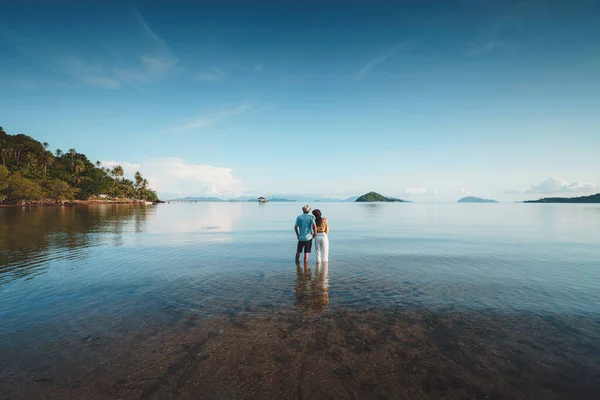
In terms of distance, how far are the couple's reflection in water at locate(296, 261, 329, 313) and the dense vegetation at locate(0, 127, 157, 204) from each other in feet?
385

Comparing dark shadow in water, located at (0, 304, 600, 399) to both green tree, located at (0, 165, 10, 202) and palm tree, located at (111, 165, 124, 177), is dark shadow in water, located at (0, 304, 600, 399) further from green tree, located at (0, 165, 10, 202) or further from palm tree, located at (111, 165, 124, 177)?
palm tree, located at (111, 165, 124, 177)

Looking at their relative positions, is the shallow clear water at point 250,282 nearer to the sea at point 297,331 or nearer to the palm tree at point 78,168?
the sea at point 297,331

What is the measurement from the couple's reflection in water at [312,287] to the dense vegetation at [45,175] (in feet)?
385

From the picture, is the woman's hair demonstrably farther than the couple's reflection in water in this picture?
Yes

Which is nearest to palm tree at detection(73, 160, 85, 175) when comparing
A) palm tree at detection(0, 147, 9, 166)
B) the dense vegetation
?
the dense vegetation

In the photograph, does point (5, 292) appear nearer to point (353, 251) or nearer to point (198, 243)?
point (198, 243)

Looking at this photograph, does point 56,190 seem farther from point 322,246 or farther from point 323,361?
point 323,361

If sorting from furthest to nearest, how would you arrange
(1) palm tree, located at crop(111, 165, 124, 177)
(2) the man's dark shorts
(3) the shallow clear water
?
1. (1) palm tree, located at crop(111, 165, 124, 177)
2. (2) the man's dark shorts
3. (3) the shallow clear water

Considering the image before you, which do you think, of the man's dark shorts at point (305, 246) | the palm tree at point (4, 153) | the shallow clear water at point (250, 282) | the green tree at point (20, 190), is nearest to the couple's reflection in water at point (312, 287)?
the shallow clear water at point (250, 282)

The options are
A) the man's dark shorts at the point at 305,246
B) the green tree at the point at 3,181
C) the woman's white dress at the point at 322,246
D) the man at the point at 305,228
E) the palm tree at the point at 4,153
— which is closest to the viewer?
the man at the point at 305,228

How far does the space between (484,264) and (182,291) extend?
52.8 feet

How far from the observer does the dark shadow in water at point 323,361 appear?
5.10 m

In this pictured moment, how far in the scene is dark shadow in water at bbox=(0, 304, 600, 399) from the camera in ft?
16.7

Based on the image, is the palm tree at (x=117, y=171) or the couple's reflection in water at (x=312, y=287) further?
the palm tree at (x=117, y=171)
